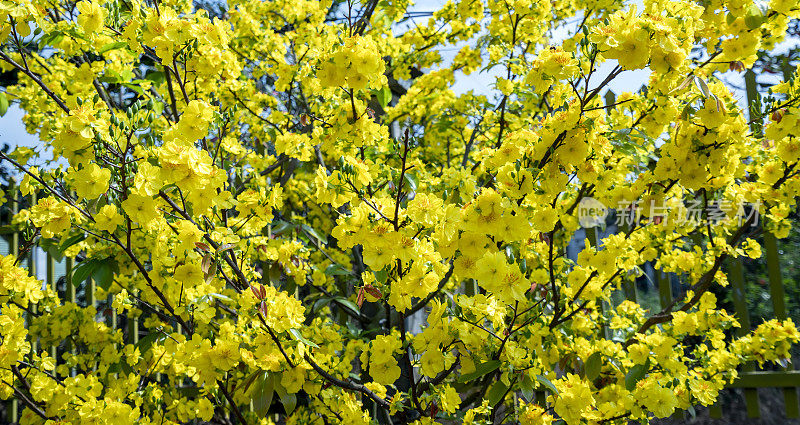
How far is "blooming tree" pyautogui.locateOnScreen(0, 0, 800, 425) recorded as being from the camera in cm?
136

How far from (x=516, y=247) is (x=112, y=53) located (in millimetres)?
1984

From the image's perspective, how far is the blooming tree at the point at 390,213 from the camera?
1363mm

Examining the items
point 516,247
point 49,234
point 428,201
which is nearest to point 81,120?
point 49,234

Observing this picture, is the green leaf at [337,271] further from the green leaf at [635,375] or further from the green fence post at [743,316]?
the green fence post at [743,316]

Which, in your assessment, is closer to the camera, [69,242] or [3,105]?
[69,242]

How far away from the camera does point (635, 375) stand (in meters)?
1.99

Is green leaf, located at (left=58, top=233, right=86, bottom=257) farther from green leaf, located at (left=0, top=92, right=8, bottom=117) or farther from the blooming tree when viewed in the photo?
green leaf, located at (left=0, top=92, right=8, bottom=117)

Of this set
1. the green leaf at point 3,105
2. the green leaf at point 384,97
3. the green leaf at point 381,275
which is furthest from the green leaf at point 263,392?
the green leaf at point 3,105

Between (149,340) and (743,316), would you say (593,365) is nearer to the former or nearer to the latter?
(149,340)

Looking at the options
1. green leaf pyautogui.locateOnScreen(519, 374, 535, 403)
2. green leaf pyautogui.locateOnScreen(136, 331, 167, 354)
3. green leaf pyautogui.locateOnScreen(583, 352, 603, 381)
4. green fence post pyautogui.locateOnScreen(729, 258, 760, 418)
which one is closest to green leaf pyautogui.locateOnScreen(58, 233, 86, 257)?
green leaf pyautogui.locateOnScreen(136, 331, 167, 354)

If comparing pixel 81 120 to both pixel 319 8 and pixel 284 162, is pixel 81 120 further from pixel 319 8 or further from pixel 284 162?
pixel 319 8

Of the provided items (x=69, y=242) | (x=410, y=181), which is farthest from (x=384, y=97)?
(x=69, y=242)

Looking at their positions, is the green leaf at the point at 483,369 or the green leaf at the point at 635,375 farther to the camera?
the green leaf at the point at 635,375

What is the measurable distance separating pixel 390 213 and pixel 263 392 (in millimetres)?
665
